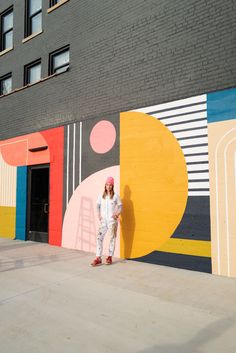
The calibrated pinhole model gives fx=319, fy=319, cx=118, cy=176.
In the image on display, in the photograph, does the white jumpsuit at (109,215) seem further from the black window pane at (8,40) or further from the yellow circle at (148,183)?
the black window pane at (8,40)

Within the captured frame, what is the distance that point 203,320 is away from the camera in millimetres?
4016

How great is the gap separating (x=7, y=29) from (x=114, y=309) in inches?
497

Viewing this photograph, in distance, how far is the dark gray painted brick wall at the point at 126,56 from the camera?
21.5 feet

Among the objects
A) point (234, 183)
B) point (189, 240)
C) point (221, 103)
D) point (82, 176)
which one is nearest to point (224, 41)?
point (221, 103)

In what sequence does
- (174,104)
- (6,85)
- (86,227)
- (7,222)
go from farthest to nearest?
(6,85) < (7,222) < (86,227) < (174,104)

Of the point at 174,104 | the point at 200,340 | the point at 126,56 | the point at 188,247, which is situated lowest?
the point at 200,340

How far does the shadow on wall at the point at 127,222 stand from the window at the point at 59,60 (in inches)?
193

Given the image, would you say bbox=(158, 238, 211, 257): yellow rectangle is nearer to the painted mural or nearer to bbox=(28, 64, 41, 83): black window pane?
the painted mural

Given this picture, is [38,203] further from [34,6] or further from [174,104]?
[34,6]

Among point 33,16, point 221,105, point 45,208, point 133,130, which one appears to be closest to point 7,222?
point 45,208

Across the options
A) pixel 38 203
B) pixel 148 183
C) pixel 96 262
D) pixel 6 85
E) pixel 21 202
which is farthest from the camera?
pixel 6 85

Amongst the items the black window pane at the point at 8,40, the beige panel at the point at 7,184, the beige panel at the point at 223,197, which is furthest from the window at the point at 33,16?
the beige panel at the point at 223,197

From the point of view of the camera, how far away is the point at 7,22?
1321cm

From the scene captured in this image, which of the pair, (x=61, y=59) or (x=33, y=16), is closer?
(x=61, y=59)
